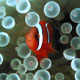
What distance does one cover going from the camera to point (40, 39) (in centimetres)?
83

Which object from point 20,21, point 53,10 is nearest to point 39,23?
point 53,10

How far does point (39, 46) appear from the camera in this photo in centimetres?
84

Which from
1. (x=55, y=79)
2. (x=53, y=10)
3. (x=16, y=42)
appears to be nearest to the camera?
(x=53, y=10)

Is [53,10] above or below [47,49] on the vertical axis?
above

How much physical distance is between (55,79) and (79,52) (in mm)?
175

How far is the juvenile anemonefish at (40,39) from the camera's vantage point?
825mm

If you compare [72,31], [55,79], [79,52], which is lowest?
[55,79]

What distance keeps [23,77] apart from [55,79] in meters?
0.16

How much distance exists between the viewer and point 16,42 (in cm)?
104

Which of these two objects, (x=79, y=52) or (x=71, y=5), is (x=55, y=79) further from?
(x=71, y=5)

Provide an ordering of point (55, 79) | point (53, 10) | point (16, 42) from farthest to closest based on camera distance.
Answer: point (16, 42), point (55, 79), point (53, 10)

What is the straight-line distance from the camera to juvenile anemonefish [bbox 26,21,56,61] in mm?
825

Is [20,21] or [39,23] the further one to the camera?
[20,21]

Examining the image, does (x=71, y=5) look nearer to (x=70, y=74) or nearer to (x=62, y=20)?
(x=62, y=20)
